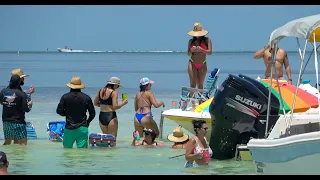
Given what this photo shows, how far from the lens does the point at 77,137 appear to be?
13.6 m

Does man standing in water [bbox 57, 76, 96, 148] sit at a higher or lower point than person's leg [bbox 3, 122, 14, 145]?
higher

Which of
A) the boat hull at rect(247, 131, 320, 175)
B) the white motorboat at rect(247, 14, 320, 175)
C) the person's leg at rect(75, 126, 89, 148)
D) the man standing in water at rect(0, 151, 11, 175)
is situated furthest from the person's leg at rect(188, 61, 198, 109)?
the man standing in water at rect(0, 151, 11, 175)

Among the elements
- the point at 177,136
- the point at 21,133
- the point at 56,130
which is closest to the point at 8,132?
the point at 21,133

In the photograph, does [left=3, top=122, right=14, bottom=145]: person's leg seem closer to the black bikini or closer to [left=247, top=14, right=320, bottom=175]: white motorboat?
the black bikini

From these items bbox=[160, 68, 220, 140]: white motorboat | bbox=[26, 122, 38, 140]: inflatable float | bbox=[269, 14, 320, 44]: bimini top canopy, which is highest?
bbox=[269, 14, 320, 44]: bimini top canopy

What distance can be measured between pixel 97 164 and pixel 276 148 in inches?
125

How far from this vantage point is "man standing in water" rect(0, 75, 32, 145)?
1359 cm

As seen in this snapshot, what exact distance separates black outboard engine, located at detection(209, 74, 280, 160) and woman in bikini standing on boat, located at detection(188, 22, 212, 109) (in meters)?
4.09

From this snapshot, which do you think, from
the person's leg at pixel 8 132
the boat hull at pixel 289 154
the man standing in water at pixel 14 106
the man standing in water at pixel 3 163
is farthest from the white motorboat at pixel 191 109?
the man standing in water at pixel 3 163

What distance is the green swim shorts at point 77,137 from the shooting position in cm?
1358

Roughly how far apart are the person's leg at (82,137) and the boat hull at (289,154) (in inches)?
151

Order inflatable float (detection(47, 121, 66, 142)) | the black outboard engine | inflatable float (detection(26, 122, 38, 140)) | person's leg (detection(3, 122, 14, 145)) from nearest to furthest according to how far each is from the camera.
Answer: the black outboard engine < person's leg (detection(3, 122, 14, 145)) < inflatable float (detection(47, 121, 66, 142)) < inflatable float (detection(26, 122, 38, 140))

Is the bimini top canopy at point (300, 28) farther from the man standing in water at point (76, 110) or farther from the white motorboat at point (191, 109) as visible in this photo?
the man standing in water at point (76, 110)

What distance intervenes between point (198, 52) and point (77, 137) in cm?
348
